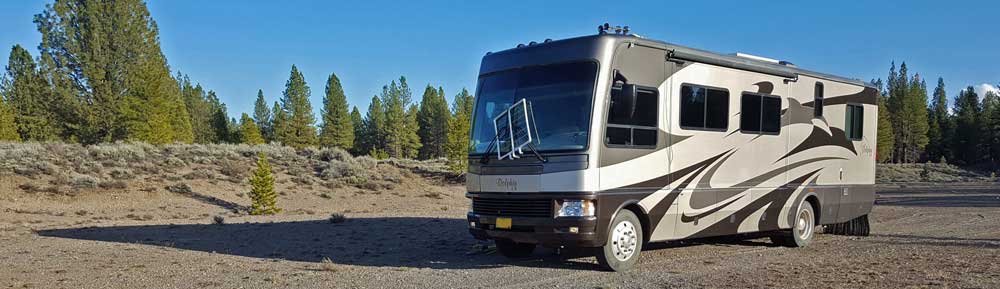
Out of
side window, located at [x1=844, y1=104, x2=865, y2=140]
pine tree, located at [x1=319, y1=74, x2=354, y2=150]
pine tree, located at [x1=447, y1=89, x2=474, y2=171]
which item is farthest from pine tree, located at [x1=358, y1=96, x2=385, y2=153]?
side window, located at [x1=844, y1=104, x2=865, y2=140]

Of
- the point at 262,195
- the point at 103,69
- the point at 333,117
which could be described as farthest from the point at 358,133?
the point at 262,195

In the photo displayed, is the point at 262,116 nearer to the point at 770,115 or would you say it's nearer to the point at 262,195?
the point at 262,195

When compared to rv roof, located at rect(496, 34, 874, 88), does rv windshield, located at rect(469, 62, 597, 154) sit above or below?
below

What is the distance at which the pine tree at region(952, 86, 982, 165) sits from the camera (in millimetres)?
83688

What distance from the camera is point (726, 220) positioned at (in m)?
10.6

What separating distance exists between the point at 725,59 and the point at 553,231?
3.82 m

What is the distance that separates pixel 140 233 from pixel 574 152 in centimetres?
1069

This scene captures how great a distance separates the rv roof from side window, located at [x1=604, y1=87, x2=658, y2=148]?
670 millimetres

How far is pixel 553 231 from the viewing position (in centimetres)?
880

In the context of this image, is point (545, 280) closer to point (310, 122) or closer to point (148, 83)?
point (148, 83)

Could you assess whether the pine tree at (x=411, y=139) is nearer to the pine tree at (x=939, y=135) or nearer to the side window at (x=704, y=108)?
the pine tree at (x=939, y=135)

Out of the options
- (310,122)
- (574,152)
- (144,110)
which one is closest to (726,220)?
(574,152)

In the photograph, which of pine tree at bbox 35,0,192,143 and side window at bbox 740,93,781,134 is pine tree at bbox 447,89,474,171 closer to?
pine tree at bbox 35,0,192,143

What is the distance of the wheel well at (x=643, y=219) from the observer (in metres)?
9.29
